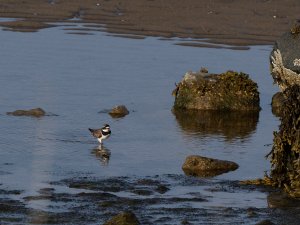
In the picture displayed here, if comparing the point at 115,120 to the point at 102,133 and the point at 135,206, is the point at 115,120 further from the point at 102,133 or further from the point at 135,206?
the point at 135,206

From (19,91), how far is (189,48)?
475 inches

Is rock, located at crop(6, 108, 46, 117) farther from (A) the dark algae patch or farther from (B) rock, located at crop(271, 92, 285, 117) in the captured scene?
(A) the dark algae patch

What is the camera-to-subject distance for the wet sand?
46219 mm

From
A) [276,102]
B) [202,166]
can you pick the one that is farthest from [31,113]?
[202,166]

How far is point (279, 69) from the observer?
21.9 metres

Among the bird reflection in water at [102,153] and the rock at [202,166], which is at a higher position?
the rock at [202,166]

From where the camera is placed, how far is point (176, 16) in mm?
50156

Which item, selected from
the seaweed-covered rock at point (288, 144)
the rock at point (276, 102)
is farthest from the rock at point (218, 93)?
the seaweed-covered rock at point (288, 144)

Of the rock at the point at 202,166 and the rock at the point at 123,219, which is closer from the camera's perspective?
the rock at the point at 123,219

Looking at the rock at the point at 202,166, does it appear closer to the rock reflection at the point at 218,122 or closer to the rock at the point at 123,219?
the rock reflection at the point at 218,122

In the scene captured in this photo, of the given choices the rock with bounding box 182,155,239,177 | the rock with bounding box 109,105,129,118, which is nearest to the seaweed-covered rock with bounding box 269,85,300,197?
Result: the rock with bounding box 182,155,239,177

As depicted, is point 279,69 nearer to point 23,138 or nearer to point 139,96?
point 23,138

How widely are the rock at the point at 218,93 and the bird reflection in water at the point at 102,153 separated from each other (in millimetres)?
5686

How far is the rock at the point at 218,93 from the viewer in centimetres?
2989
